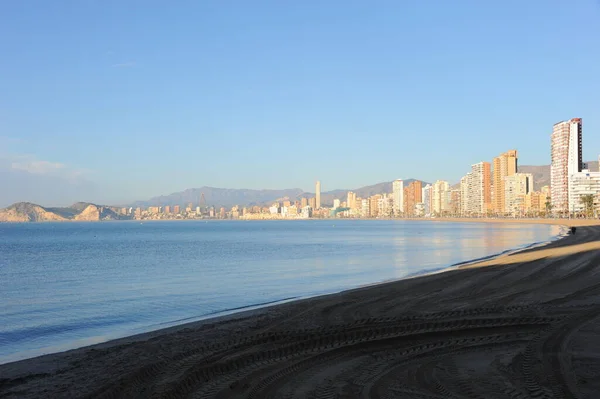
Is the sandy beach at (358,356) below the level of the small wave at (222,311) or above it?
above

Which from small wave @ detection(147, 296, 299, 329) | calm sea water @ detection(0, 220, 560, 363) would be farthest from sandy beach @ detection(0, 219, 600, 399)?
calm sea water @ detection(0, 220, 560, 363)

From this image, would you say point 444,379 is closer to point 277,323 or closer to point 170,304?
point 277,323

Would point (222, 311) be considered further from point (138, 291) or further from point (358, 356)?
point (358, 356)

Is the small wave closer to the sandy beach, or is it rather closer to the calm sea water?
the calm sea water

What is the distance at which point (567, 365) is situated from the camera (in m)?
8.02

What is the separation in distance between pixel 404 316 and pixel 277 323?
3099mm

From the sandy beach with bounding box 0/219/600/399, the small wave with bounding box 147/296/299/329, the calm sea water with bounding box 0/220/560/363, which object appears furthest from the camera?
the small wave with bounding box 147/296/299/329

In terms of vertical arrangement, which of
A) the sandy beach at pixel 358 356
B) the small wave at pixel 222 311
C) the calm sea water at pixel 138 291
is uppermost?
the sandy beach at pixel 358 356

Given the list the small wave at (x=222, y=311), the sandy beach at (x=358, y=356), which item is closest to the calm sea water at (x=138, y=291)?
the small wave at (x=222, y=311)

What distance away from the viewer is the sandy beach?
24.7ft

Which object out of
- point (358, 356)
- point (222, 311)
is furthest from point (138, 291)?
point (358, 356)

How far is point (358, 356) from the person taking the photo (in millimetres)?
Result: 9367

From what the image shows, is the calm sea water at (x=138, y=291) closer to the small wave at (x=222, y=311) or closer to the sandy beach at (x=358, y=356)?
the small wave at (x=222, y=311)

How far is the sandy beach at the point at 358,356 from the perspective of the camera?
7.52m
